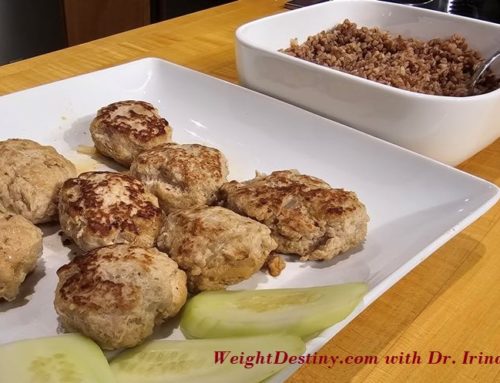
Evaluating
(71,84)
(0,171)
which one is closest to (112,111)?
(71,84)

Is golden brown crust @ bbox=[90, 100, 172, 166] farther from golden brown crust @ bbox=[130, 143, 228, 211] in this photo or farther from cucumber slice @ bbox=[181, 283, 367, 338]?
cucumber slice @ bbox=[181, 283, 367, 338]

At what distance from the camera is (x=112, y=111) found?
1527mm

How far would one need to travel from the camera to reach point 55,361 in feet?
2.68

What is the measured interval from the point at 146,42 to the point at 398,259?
1.63 metres

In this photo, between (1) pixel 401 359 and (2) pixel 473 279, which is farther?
(2) pixel 473 279

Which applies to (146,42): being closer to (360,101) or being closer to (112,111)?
(112,111)

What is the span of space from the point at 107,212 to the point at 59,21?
3.22 metres

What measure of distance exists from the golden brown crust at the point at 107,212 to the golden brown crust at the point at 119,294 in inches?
4.4

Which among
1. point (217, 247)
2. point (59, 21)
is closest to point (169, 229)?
point (217, 247)

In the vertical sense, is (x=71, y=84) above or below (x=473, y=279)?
above

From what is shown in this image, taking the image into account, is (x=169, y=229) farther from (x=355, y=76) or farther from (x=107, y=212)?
(x=355, y=76)

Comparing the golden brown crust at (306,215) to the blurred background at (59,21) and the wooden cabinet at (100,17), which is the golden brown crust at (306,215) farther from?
the wooden cabinet at (100,17)

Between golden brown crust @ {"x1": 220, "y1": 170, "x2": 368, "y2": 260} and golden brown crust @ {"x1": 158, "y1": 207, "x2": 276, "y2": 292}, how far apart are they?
0.07m

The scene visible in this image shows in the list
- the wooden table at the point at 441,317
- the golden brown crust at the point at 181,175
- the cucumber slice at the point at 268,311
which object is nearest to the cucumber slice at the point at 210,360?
the cucumber slice at the point at 268,311
